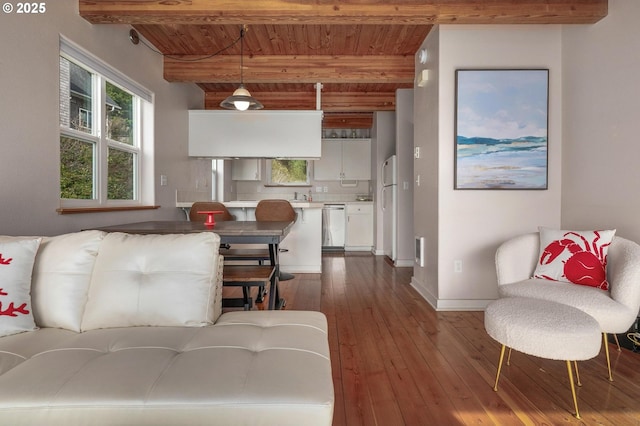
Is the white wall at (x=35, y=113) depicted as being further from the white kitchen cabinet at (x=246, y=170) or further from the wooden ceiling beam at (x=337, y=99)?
the white kitchen cabinet at (x=246, y=170)

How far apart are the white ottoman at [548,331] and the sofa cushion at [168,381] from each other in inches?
37.0

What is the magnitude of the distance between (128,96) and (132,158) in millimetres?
608

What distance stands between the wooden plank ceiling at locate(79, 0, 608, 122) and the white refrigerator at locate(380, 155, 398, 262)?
108 centimetres

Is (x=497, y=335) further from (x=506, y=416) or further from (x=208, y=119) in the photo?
(x=208, y=119)

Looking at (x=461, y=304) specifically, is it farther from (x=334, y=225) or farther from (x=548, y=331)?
(x=334, y=225)

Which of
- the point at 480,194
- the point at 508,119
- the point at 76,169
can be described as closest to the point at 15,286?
the point at 76,169

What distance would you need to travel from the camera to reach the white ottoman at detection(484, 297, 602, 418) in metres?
1.56

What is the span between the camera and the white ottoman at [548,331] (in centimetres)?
156

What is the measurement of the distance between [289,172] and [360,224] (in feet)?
6.24

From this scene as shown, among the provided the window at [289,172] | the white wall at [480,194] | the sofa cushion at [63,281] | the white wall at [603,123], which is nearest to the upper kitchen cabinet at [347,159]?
the window at [289,172]

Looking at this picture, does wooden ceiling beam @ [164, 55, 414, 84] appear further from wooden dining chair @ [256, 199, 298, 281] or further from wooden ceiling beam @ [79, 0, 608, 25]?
wooden dining chair @ [256, 199, 298, 281]

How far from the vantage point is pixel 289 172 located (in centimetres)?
749

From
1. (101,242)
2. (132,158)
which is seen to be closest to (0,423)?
(101,242)

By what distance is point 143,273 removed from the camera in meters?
1.50
